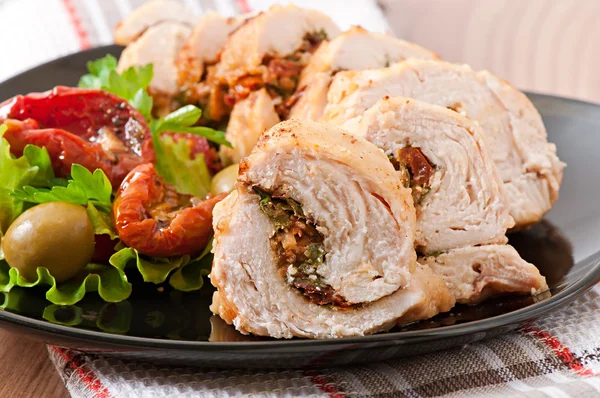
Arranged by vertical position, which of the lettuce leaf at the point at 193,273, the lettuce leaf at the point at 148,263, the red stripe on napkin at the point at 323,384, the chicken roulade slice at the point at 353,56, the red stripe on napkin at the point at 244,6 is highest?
the chicken roulade slice at the point at 353,56

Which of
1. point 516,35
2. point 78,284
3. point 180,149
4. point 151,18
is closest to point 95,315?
point 78,284

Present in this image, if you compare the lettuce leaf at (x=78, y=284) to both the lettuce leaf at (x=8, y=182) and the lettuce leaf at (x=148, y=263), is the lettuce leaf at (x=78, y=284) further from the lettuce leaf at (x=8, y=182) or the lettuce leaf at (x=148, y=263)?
the lettuce leaf at (x=8, y=182)

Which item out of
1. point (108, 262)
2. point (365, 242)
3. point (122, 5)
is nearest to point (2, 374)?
point (108, 262)

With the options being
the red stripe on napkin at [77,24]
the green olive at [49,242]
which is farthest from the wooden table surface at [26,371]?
the red stripe on napkin at [77,24]

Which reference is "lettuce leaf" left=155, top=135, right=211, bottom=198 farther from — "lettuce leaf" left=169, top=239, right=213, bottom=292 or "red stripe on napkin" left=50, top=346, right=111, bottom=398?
"red stripe on napkin" left=50, top=346, right=111, bottom=398

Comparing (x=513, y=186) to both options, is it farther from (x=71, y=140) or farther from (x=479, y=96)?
(x=71, y=140)

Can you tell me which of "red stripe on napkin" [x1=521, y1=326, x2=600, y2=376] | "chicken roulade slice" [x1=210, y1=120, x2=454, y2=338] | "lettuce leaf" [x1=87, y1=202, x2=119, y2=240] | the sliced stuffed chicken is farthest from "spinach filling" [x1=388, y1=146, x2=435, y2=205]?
the sliced stuffed chicken
